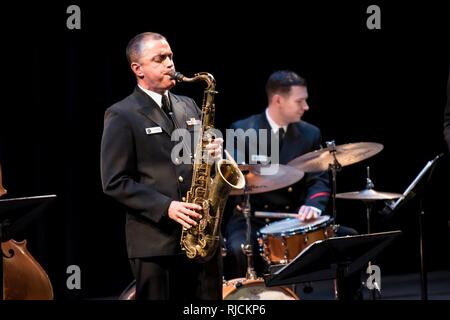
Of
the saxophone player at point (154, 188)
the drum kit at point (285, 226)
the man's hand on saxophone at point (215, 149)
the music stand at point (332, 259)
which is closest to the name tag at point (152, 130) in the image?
the saxophone player at point (154, 188)

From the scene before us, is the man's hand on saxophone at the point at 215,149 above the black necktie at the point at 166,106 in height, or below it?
below

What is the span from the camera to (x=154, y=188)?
3.28 meters

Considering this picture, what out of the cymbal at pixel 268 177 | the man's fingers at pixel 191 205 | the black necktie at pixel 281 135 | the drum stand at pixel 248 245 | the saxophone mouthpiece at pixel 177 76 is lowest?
the drum stand at pixel 248 245

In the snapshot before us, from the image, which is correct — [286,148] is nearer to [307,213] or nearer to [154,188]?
[307,213]

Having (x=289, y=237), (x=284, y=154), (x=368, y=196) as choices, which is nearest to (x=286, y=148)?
(x=284, y=154)

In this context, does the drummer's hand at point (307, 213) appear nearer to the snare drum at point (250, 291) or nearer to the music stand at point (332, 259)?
Answer: the snare drum at point (250, 291)

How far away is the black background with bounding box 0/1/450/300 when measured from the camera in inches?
217

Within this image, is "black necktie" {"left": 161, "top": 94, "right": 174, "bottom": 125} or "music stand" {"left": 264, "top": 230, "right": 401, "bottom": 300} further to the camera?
"black necktie" {"left": 161, "top": 94, "right": 174, "bottom": 125}

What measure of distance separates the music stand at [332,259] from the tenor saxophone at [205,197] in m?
0.38

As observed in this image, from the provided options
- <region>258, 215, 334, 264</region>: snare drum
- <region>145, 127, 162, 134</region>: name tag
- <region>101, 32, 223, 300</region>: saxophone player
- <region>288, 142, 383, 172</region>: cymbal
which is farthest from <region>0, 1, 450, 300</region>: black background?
<region>145, 127, 162, 134</region>: name tag

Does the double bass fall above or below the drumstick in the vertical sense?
below

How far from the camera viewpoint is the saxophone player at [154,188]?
321 centimetres

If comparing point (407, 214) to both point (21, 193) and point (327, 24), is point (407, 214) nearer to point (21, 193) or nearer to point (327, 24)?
point (327, 24)

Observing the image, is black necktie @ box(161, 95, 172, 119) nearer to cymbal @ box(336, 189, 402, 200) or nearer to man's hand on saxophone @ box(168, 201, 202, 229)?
man's hand on saxophone @ box(168, 201, 202, 229)
